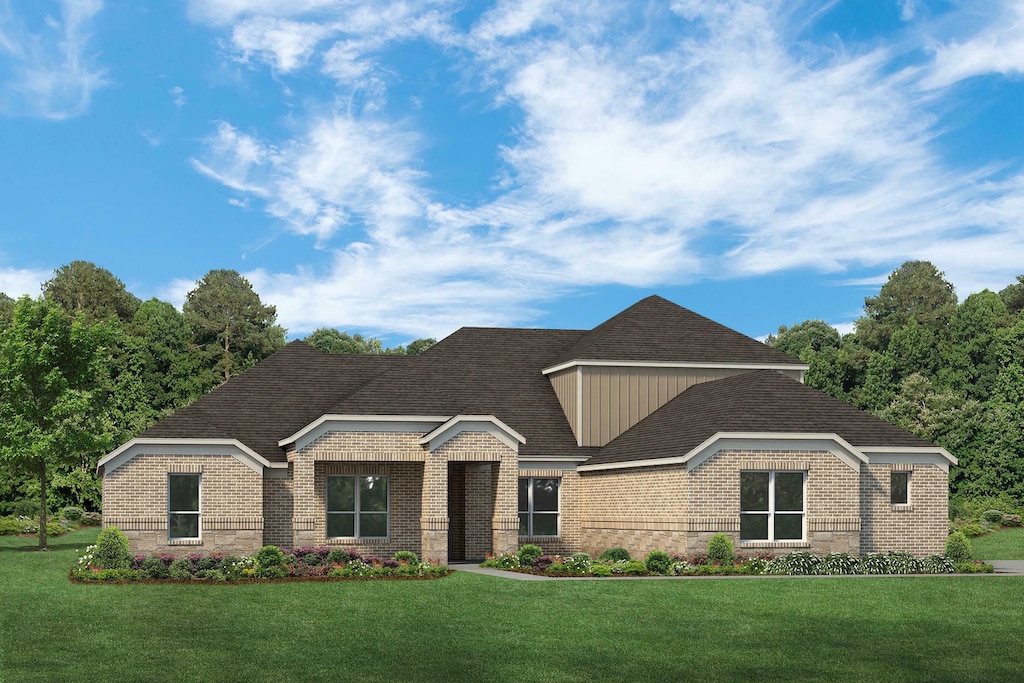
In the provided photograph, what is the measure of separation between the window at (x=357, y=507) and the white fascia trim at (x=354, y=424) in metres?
1.92

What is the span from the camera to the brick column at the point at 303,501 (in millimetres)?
33656

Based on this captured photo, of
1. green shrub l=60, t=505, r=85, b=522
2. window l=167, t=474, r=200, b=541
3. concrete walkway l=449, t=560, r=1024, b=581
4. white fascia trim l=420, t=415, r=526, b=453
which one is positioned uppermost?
white fascia trim l=420, t=415, r=526, b=453

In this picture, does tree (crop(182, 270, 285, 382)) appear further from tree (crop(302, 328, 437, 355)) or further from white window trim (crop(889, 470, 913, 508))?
white window trim (crop(889, 470, 913, 508))

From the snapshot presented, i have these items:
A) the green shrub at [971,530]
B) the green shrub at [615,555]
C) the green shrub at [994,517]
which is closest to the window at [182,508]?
the green shrub at [615,555]

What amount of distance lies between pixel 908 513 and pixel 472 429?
12817 millimetres

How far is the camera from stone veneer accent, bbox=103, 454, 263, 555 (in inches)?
1281

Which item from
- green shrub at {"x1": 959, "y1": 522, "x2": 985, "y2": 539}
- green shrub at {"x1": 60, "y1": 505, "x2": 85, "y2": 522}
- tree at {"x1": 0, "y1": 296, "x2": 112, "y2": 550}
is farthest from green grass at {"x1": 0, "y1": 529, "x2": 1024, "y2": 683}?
green shrub at {"x1": 60, "y1": 505, "x2": 85, "y2": 522}

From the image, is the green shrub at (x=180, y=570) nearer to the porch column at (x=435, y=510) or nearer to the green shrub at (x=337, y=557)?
the green shrub at (x=337, y=557)

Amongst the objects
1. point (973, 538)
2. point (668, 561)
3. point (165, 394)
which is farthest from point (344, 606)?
point (165, 394)

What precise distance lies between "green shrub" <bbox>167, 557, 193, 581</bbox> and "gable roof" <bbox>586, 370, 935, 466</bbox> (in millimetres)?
12852

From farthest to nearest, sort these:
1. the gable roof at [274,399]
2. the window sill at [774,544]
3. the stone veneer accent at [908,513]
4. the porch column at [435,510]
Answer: the gable roof at [274,399], the porch column at [435,510], the stone veneer accent at [908,513], the window sill at [774,544]

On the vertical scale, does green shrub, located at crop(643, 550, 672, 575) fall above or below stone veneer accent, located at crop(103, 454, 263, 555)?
below

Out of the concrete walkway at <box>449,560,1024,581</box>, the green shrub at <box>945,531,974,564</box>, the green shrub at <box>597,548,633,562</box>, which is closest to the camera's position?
the concrete walkway at <box>449,560,1024,581</box>

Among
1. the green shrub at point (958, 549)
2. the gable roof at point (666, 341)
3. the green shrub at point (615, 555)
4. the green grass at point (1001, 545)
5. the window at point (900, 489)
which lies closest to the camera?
the green shrub at point (958, 549)
